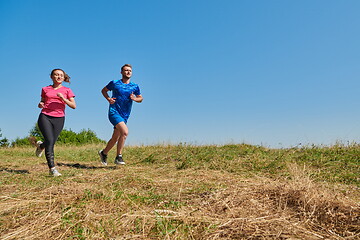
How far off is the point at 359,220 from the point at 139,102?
18.2 ft

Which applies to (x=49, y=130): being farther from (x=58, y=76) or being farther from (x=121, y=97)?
(x=121, y=97)

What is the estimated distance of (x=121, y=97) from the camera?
702cm

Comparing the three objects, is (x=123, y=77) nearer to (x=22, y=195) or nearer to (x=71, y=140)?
(x=22, y=195)

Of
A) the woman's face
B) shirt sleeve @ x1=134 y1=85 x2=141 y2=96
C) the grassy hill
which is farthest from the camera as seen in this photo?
shirt sleeve @ x1=134 y1=85 x2=141 y2=96

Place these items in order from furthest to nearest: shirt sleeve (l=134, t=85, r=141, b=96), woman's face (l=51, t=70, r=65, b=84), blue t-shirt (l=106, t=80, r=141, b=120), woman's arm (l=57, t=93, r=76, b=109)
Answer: shirt sleeve (l=134, t=85, r=141, b=96) < blue t-shirt (l=106, t=80, r=141, b=120) < woman's face (l=51, t=70, r=65, b=84) < woman's arm (l=57, t=93, r=76, b=109)

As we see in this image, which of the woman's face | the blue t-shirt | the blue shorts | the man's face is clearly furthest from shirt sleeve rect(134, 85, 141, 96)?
the woman's face

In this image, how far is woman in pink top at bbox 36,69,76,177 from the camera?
5.64 metres

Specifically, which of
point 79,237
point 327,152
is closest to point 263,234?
point 79,237

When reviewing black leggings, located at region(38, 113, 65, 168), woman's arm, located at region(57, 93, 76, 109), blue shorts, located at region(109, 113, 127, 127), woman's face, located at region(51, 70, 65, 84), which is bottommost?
black leggings, located at region(38, 113, 65, 168)

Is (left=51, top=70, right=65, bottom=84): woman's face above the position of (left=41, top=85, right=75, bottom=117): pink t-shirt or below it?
above

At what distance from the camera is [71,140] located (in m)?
29.5

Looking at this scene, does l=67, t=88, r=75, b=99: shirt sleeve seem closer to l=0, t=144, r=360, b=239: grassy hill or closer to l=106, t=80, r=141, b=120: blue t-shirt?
l=106, t=80, r=141, b=120: blue t-shirt

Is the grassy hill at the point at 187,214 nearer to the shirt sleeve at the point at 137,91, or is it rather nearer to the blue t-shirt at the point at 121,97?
the blue t-shirt at the point at 121,97

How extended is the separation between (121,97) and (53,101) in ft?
5.57
